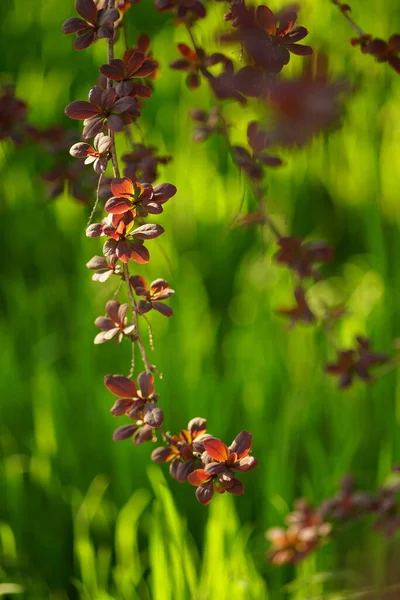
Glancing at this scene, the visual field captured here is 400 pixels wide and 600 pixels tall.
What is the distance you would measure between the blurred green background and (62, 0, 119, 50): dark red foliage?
1.88ft

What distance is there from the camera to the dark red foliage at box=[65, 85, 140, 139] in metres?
0.54

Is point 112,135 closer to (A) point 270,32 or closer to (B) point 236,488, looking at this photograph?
(A) point 270,32

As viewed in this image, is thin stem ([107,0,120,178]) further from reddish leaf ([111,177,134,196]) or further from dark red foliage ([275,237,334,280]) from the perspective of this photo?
dark red foliage ([275,237,334,280])

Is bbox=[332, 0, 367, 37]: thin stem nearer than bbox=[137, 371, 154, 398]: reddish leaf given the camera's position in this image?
No

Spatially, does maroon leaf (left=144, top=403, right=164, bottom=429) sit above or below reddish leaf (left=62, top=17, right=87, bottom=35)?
below

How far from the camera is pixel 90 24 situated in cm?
58

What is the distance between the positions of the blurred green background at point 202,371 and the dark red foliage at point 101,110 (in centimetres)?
57

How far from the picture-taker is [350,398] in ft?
4.58

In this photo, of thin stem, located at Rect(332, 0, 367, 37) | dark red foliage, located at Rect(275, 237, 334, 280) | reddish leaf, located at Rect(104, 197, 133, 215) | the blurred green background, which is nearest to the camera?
reddish leaf, located at Rect(104, 197, 133, 215)

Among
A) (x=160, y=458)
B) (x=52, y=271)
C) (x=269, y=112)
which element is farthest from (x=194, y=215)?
(x=269, y=112)

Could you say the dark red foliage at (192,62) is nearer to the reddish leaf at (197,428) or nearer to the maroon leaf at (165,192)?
the maroon leaf at (165,192)

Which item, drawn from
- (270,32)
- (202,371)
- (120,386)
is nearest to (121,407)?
(120,386)

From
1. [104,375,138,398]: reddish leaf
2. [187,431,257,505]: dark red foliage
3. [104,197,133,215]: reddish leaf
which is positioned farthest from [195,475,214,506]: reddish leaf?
[104,197,133,215]: reddish leaf

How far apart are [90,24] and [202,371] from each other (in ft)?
3.02
